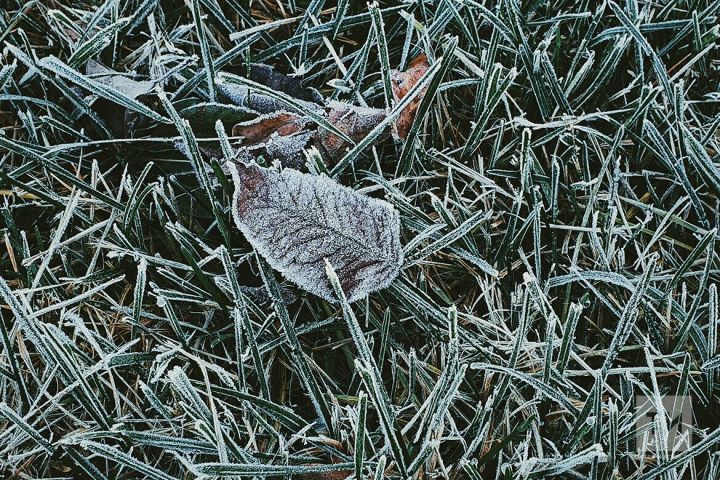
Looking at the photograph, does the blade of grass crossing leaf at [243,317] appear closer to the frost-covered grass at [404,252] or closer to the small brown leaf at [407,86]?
the frost-covered grass at [404,252]

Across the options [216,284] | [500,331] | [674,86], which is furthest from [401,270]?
[674,86]

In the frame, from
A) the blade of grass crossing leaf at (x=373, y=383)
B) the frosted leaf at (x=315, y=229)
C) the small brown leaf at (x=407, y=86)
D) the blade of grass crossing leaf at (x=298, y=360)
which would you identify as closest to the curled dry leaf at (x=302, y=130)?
the small brown leaf at (x=407, y=86)

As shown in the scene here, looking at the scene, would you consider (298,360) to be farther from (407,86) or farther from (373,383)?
(407,86)

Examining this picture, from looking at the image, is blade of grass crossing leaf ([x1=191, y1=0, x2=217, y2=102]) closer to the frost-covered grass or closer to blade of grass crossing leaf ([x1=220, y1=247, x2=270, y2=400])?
the frost-covered grass

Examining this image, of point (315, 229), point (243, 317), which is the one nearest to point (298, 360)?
point (243, 317)

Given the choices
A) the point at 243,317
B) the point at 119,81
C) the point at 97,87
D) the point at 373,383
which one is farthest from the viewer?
the point at 119,81

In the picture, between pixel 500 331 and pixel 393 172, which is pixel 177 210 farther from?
pixel 500 331

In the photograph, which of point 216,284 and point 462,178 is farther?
point 462,178
